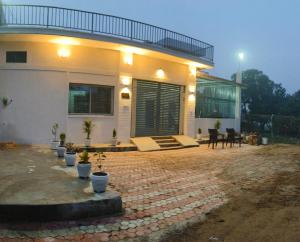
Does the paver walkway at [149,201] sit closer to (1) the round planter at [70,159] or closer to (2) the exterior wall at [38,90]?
(1) the round planter at [70,159]

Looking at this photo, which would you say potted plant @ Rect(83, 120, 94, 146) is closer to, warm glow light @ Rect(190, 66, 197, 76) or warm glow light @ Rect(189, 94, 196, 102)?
warm glow light @ Rect(189, 94, 196, 102)

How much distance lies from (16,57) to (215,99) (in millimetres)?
11664

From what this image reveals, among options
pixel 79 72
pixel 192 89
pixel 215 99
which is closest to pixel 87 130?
pixel 79 72

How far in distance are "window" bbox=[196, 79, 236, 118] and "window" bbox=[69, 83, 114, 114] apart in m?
6.18

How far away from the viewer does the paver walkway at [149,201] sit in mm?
4711

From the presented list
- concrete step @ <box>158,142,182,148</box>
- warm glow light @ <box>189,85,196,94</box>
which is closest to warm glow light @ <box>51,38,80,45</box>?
concrete step @ <box>158,142,182,148</box>

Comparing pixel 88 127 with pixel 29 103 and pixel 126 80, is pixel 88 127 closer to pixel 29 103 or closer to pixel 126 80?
pixel 29 103

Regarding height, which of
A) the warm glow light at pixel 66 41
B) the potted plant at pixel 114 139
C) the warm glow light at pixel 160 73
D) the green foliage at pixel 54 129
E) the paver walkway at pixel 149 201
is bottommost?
the paver walkway at pixel 149 201

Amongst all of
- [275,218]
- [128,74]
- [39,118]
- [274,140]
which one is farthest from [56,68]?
[274,140]

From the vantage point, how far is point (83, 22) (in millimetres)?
12367

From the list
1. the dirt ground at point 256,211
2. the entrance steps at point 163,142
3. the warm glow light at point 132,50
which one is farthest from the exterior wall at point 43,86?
the dirt ground at point 256,211

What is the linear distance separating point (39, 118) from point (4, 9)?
433cm

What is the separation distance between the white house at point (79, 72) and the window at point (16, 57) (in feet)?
0.12

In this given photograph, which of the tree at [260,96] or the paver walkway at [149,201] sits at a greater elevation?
the tree at [260,96]
